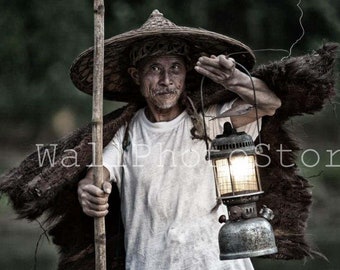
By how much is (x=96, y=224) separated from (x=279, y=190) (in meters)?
1.03

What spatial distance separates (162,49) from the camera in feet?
16.2

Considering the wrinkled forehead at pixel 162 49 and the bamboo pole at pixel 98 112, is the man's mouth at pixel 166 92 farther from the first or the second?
the bamboo pole at pixel 98 112

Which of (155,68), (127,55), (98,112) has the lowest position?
(98,112)

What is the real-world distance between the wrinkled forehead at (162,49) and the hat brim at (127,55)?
0.09 ft

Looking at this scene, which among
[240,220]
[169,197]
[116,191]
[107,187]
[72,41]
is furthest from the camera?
[72,41]

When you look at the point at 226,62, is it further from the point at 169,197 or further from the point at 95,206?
the point at 95,206

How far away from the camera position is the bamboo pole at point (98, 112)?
4.54 meters

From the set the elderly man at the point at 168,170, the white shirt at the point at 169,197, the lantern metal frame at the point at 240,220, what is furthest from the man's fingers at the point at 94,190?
the lantern metal frame at the point at 240,220

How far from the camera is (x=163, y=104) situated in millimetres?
4910

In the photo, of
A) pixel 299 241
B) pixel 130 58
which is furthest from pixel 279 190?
pixel 130 58

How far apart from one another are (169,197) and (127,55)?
69cm

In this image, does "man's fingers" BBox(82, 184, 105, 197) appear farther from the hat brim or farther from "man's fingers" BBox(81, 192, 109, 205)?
the hat brim

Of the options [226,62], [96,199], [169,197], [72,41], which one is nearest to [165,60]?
[226,62]

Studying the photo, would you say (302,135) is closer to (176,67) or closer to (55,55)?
(176,67)
